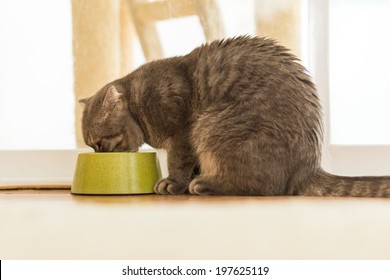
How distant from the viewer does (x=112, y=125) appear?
183 centimetres

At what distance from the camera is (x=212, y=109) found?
5.56ft

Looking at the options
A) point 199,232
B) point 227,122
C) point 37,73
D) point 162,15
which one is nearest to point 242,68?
point 227,122

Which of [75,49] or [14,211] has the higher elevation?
[75,49]

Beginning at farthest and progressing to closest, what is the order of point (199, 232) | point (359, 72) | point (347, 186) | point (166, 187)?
point (359, 72) < point (166, 187) < point (347, 186) < point (199, 232)

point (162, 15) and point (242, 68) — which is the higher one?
point (162, 15)

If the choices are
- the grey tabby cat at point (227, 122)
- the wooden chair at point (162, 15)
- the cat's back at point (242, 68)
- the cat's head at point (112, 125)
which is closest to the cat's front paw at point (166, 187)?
the grey tabby cat at point (227, 122)

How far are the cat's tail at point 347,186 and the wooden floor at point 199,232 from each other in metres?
0.16

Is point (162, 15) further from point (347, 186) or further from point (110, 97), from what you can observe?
point (347, 186)

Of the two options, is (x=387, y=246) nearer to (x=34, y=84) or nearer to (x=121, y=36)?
(x=121, y=36)

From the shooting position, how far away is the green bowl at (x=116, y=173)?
169cm

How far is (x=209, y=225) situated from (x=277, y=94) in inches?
22.5

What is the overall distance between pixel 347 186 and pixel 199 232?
0.60 m

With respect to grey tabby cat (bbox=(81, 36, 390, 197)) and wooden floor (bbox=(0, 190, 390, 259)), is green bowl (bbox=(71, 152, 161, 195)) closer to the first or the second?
grey tabby cat (bbox=(81, 36, 390, 197))
